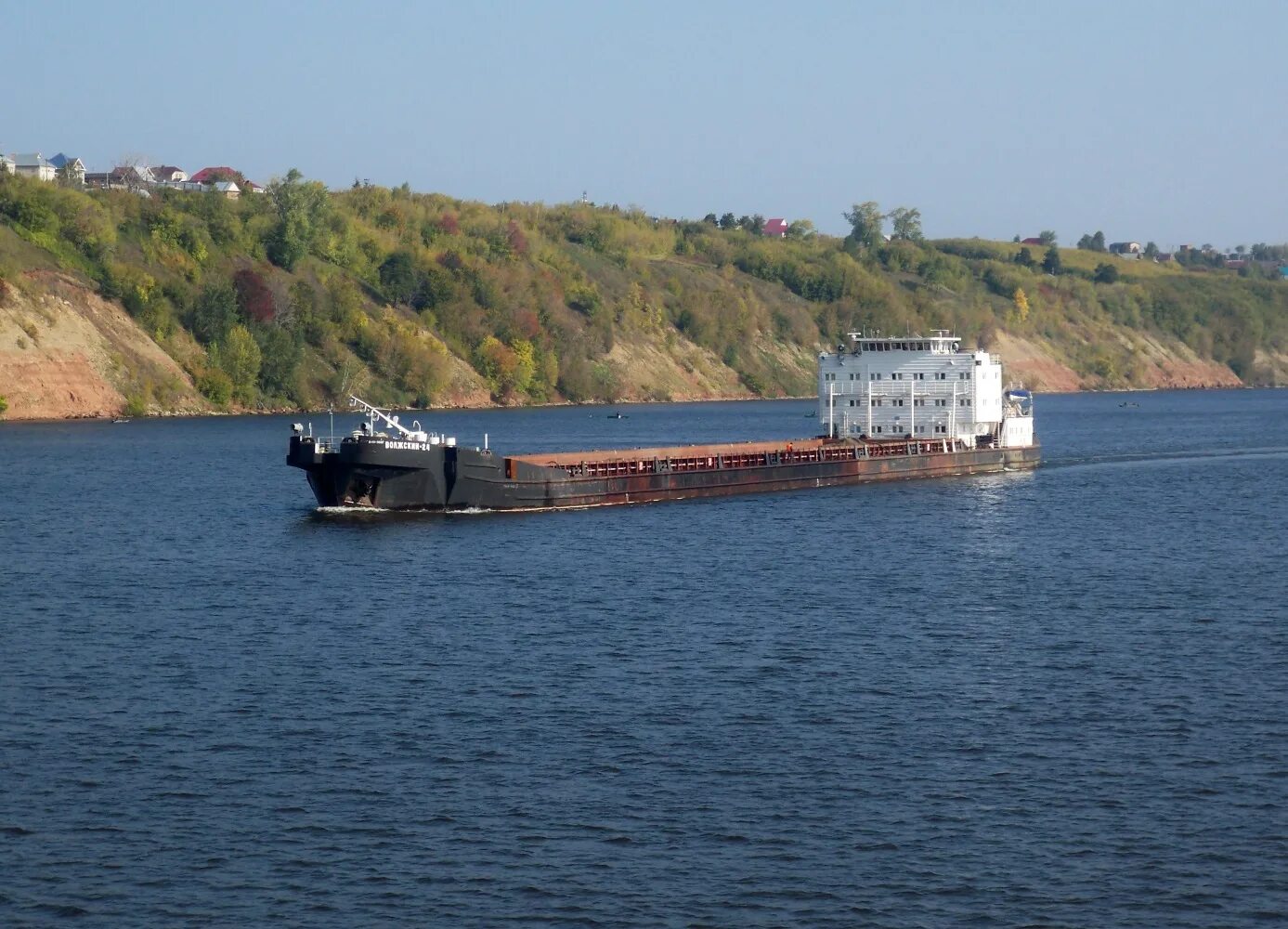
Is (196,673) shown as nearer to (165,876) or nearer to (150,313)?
(165,876)

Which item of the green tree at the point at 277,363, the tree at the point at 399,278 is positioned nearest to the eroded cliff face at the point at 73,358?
the green tree at the point at 277,363

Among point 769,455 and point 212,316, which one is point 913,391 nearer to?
point 769,455

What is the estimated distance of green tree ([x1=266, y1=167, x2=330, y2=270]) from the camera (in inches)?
7249

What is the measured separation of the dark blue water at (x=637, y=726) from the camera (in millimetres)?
24922

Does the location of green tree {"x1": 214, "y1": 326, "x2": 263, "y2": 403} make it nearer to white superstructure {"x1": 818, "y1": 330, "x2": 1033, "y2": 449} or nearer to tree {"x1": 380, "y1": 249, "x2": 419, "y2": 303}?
tree {"x1": 380, "y1": 249, "x2": 419, "y2": 303}

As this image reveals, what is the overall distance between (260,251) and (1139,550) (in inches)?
5523

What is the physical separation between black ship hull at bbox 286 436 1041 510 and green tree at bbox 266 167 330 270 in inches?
Result: 4053

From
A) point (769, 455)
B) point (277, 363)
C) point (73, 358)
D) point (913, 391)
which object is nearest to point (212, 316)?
point (277, 363)

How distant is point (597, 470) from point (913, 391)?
78.9ft

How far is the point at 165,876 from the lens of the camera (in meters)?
25.1

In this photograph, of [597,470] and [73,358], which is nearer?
[597,470]

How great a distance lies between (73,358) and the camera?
14638 centimetres

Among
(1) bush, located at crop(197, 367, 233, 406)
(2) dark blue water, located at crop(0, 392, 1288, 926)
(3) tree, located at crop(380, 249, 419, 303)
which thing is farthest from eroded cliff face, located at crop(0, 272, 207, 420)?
(2) dark blue water, located at crop(0, 392, 1288, 926)

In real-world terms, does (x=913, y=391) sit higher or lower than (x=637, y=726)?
higher
